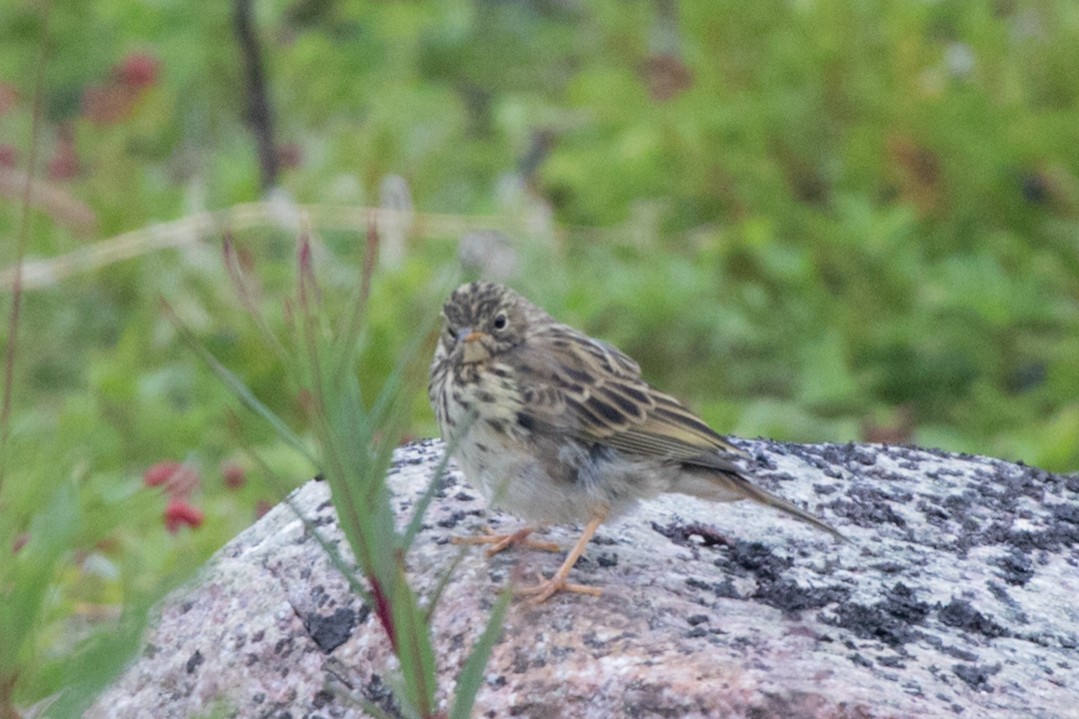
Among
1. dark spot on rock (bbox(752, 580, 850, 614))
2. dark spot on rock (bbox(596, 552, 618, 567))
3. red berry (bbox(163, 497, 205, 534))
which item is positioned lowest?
red berry (bbox(163, 497, 205, 534))

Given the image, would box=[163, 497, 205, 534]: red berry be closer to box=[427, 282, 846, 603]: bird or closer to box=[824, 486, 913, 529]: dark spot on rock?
box=[427, 282, 846, 603]: bird

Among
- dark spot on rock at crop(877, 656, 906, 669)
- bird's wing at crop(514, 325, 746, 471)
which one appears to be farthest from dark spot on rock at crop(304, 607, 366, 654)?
dark spot on rock at crop(877, 656, 906, 669)

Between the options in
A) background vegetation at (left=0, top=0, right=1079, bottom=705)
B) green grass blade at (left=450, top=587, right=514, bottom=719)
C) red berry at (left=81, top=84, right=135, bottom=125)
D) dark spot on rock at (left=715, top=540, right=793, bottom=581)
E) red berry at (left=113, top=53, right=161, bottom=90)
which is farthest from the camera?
red berry at (left=81, top=84, right=135, bottom=125)

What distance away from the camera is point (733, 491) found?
11.7 feet

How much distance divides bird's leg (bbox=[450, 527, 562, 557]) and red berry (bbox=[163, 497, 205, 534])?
A: 1.58 meters

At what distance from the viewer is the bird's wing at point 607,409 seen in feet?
12.0

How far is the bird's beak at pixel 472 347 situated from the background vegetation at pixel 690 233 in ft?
5.74

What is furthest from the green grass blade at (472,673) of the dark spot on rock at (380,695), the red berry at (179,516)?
the red berry at (179,516)

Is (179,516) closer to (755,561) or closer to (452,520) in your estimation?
(452,520)

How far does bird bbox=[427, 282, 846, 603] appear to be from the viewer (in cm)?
353

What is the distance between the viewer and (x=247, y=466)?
6.44m

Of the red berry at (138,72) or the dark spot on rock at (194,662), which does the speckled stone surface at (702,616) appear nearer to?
the dark spot on rock at (194,662)

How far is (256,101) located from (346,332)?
6.88 m

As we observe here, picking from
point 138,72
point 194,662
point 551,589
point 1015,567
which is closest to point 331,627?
point 194,662
